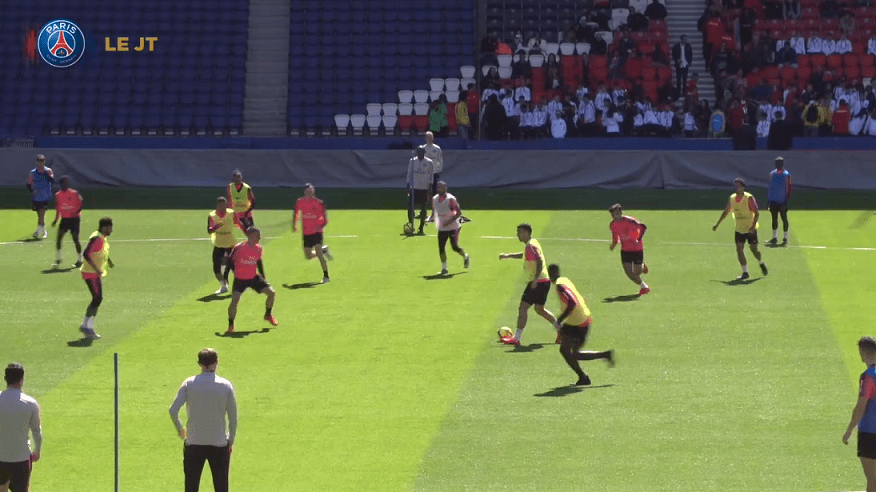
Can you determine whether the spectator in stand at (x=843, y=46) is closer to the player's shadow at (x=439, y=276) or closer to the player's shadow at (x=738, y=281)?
the player's shadow at (x=738, y=281)

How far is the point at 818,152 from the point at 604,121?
7500mm

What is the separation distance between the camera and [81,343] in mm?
24469

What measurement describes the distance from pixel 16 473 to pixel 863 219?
2976 centimetres

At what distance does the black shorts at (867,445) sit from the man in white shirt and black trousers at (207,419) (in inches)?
247

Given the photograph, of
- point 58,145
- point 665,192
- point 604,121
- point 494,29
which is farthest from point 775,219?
point 58,145

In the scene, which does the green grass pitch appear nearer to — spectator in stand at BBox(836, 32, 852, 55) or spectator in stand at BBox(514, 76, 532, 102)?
spectator in stand at BBox(514, 76, 532, 102)

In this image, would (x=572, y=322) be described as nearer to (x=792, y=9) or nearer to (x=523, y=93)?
(x=523, y=93)

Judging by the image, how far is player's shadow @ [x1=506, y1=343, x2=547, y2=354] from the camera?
23.8 metres

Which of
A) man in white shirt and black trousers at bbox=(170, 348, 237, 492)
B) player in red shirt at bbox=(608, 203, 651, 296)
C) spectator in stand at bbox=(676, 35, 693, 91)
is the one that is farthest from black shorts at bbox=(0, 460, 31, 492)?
spectator in stand at bbox=(676, 35, 693, 91)

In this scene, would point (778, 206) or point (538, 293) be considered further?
point (778, 206)

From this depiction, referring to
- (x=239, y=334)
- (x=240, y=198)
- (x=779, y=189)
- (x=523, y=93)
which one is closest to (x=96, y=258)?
(x=239, y=334)

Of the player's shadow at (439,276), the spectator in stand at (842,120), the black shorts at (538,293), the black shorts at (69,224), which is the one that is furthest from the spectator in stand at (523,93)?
the black shorts at (538,293)

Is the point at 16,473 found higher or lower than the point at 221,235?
lower

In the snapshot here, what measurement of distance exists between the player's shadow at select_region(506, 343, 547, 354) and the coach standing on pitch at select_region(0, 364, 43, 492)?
448 inches
